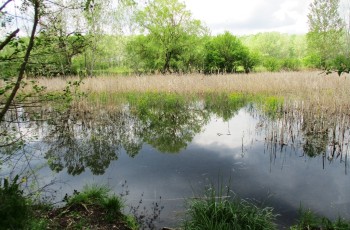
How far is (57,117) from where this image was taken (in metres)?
9.75

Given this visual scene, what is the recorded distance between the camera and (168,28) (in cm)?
2453

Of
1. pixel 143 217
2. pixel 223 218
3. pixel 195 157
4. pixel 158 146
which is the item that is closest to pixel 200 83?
pixel 158 146

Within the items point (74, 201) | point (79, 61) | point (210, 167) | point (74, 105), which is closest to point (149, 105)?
point (74, 105)

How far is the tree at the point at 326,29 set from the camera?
29.7 metres

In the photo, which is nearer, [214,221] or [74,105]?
[214,221]

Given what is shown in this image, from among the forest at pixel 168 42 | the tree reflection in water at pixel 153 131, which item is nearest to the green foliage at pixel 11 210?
the tree reflection in water at pixel 153 131

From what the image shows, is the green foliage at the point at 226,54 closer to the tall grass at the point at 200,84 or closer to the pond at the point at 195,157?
the tall grass at the point at 200,84

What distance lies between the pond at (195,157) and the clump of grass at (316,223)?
11.2 inches

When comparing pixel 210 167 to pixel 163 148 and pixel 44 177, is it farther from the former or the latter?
pixel 44 177

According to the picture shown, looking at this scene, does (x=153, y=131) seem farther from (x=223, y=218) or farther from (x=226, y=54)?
(x=226, y=54)

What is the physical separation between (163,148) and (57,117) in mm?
4552

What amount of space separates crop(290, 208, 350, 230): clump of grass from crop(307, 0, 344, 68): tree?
29.7 metres

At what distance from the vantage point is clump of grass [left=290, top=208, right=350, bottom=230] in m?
3.38

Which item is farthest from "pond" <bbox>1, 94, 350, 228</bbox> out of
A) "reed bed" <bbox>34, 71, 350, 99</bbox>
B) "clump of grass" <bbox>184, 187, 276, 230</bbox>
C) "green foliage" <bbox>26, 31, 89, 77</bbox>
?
"reed bed" <bbox>34, 71, 350, 99</bbox>
